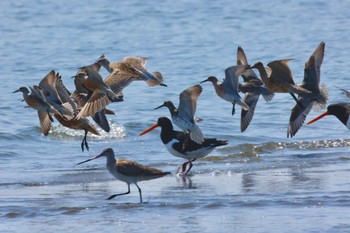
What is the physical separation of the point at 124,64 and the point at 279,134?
3420mm

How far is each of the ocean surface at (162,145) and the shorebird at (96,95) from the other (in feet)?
2.70

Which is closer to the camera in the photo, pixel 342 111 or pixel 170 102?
pixel 170 102

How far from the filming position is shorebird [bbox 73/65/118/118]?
11.2 metres

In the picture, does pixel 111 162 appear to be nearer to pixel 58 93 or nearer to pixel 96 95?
pixel 96 95

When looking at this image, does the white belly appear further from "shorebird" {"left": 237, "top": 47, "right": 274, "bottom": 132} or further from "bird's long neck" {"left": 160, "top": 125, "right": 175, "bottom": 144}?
"shorebird" {"left": 237, "top": 47, "right": 274, "bottom": 132}

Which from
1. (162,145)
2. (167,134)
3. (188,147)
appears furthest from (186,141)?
(162,145)

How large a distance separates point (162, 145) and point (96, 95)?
8.49 ft

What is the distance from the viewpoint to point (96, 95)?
1139 cm

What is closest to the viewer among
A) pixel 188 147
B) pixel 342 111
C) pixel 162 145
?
pixel 188 147

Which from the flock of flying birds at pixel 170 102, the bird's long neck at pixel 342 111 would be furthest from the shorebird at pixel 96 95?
the bird's long neck at pixel 342 111

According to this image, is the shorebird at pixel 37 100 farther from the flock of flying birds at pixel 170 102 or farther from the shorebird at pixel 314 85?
the shorebird at pixel 314 85

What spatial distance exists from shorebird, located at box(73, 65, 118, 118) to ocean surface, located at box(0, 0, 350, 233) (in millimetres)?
822

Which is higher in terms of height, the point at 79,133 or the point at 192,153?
the point at 192,153

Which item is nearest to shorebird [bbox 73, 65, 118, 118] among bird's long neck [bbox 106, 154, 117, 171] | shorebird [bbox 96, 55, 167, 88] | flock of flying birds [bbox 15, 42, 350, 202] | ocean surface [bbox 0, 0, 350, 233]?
flock of flying birds [bbox 15, 42, 350, 202]
